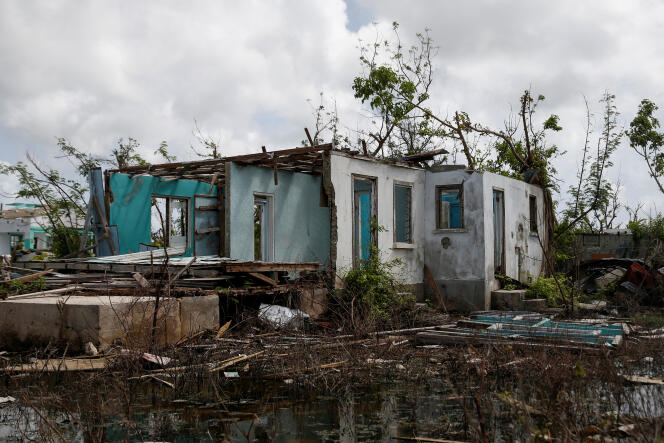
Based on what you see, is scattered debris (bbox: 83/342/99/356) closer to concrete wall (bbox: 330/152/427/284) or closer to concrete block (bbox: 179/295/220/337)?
concrete block (bbox: 179/295/220/337)

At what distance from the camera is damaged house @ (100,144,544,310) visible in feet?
44.1

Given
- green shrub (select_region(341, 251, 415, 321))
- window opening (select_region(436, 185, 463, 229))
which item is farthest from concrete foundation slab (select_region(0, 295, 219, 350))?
window opening (select_region(436, 185, 463, 229))

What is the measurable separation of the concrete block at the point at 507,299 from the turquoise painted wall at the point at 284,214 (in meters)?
4.17

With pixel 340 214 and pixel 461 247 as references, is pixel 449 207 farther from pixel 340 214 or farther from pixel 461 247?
pixel 340 214

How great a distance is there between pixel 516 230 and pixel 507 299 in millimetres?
2724

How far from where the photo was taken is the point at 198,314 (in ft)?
31.0

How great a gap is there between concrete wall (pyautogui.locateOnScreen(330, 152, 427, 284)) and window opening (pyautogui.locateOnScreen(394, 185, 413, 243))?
0.10 m

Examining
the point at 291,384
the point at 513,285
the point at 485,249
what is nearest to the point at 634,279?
the point at 513,285

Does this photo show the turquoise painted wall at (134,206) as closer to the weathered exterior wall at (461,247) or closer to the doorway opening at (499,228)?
the weathered exterior wall at (461,247)

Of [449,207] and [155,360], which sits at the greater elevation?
[449,207]

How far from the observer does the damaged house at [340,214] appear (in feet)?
44.1

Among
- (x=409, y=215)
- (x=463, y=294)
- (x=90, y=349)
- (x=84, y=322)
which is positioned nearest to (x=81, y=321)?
(x=84, y=322)

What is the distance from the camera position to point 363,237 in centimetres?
1623

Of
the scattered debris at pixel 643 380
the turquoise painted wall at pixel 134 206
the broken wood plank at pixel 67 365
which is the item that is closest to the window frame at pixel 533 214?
the turquoise painted wall at pixel 134 206
